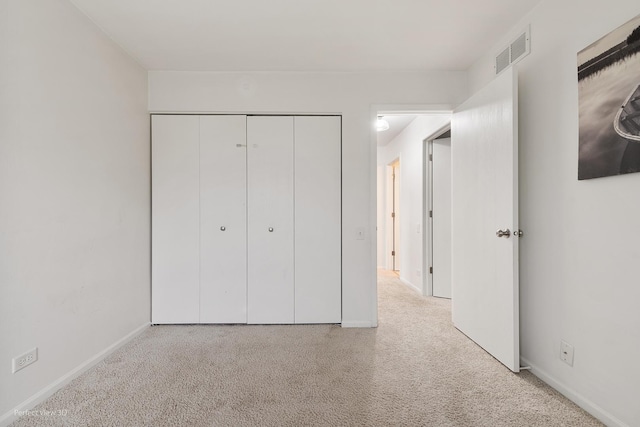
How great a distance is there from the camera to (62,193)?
1965 millimetres

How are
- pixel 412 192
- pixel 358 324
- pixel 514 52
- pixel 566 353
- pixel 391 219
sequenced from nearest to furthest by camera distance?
1. pixel 566 353
2. pixel 514 52
3. pixel 358 324
4. pixel 412 192
5. pixel 391 219

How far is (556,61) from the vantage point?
192 cm

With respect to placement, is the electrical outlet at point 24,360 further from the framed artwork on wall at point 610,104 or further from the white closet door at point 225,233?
the framed artwork on wall at point 610,104

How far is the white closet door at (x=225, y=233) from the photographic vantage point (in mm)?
3035

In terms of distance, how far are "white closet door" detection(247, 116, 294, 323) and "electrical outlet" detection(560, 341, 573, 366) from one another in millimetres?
2062

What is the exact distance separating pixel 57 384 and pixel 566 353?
304 cm

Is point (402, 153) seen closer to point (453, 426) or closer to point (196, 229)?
point (196, 229)

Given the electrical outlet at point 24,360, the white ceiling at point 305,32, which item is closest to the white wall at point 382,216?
the white ceiling at point 305,32

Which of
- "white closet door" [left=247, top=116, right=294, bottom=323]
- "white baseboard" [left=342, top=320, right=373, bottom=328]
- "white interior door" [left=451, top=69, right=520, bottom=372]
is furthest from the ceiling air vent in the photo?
"white baseboard" [left=342, top=320, right=373, bottom=328]

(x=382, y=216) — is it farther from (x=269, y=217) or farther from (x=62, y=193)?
(x=62, y=193)

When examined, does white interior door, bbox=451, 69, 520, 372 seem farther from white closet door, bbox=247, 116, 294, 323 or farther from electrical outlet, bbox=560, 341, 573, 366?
white closet door, bbox=247, 116, 294, 323

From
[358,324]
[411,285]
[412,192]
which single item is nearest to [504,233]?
[358,324]

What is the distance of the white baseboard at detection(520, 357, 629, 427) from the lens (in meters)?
1.56

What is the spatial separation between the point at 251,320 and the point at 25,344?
5.42 ft
